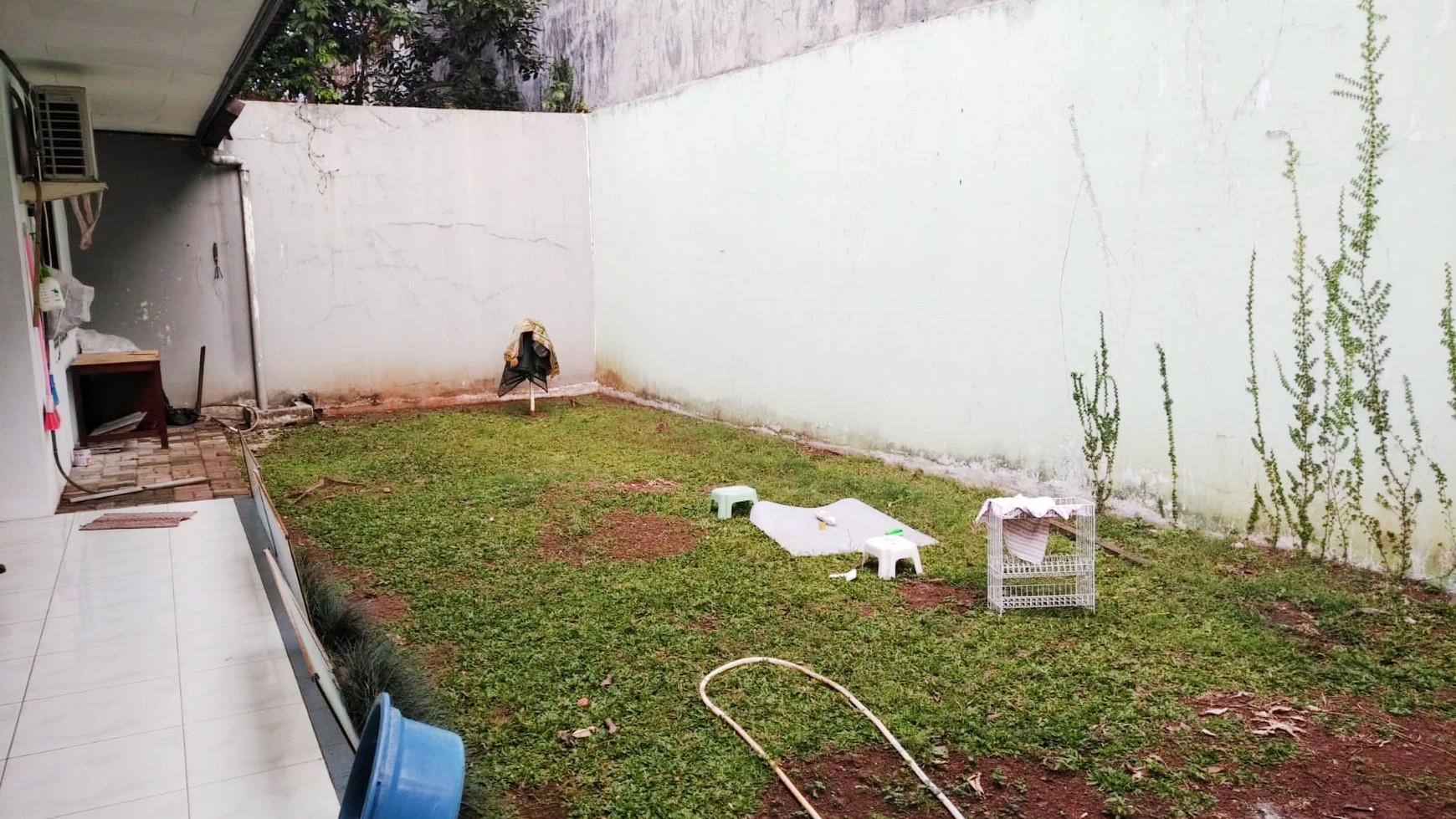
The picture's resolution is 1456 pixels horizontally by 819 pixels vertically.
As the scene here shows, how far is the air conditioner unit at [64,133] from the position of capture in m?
4.84

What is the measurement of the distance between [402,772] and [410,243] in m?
7.20

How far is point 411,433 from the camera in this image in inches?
285

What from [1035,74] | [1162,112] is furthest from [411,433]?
[1162,112]

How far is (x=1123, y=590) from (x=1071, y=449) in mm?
1300

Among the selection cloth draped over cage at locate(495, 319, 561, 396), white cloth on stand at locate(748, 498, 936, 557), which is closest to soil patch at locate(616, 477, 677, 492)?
white cloth on stand at locate(748, 498, 936, 557)

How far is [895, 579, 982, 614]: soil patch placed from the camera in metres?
3.67

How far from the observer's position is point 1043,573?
355cm

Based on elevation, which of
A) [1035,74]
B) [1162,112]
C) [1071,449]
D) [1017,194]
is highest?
[1035,74]

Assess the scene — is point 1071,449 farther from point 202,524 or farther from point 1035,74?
point 202,524

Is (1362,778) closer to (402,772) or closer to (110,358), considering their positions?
(402,772)

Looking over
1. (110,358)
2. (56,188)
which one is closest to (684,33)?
(56,188)

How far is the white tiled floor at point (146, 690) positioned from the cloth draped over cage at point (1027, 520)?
8.05ft

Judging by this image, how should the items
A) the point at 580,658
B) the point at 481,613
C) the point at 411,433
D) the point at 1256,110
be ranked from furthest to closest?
the point at 411,433
the point at 1256,110
the point at 481,613
the point at 580,658

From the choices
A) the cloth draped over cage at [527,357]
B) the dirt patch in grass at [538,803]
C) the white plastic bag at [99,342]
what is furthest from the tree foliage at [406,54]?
the dirt patch in grass at [538,803]
